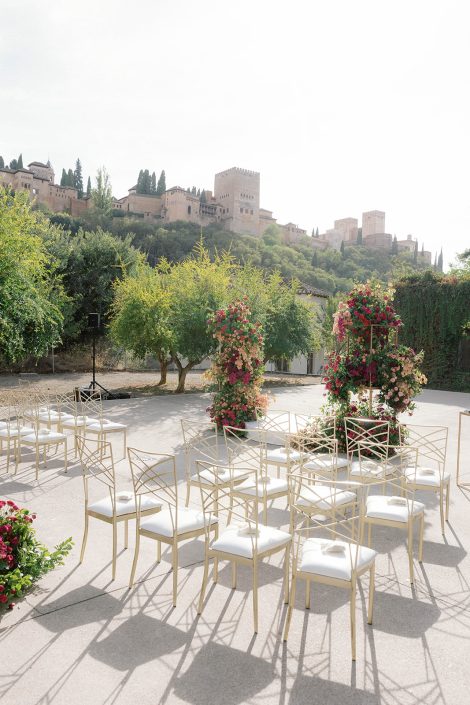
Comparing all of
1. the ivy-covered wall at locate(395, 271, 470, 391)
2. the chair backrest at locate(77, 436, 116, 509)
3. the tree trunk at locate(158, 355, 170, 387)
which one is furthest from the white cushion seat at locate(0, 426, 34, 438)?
the ivy-covered wall at locate(395, 271, 470, 391)

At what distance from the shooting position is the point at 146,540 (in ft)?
14.5

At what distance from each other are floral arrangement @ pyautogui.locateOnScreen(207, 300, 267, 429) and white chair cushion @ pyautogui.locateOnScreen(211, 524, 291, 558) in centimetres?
512

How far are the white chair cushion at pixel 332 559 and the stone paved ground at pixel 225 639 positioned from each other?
410mm

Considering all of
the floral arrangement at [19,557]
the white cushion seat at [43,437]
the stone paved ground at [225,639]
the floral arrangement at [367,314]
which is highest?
the floral arrangement at [367,314]

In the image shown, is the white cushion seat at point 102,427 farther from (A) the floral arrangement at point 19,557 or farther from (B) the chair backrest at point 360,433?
(A) the floral arrangement at point 19,557

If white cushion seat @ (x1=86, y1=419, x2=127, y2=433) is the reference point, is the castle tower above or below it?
above

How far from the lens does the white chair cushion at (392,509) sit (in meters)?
3.78

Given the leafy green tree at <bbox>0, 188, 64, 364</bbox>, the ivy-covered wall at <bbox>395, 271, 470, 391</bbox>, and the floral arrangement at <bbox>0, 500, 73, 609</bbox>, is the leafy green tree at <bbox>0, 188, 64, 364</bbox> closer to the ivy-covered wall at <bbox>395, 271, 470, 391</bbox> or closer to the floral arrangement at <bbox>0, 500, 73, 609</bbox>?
the floral arrangement at <bbox>0, 500, 73, 609</bbox>

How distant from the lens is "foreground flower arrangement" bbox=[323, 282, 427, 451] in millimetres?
7461

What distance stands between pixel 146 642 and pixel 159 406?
31.1 feet

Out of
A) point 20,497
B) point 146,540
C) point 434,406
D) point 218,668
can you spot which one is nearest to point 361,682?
point 218,668

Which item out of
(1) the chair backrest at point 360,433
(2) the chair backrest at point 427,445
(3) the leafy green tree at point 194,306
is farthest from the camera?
(3) the leafy green tree at point 194,306

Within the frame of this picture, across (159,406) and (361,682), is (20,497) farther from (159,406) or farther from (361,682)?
(159,406)

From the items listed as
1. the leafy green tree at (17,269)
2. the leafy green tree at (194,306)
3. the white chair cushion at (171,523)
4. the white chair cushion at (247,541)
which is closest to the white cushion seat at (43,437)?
the white chair cushion at (171,523)
